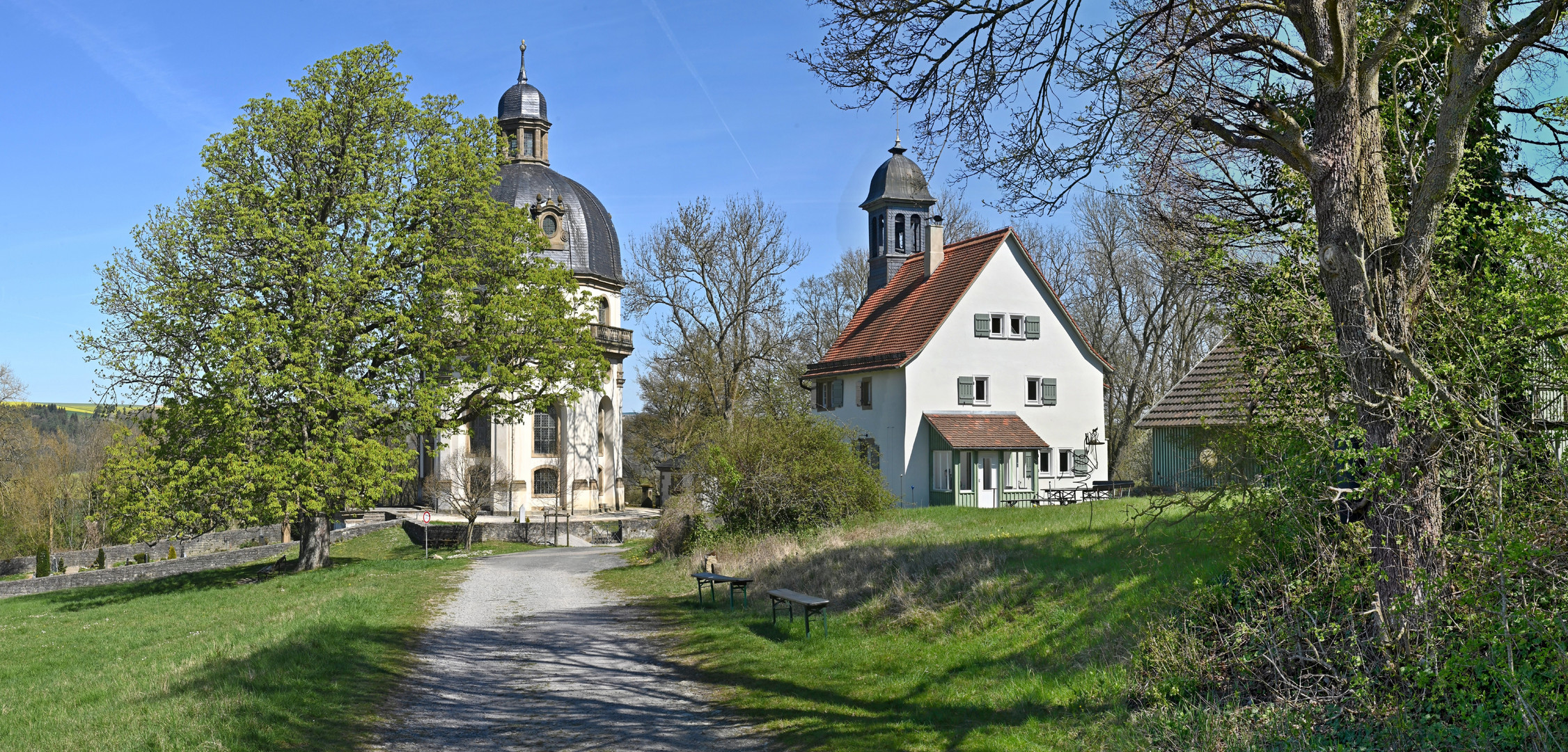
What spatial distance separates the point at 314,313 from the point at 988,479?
840 inches

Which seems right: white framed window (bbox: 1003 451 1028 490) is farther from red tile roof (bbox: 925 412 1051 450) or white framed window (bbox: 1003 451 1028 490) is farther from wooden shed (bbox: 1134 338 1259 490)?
wooden shed (bbox: 1134 338 1259 490)

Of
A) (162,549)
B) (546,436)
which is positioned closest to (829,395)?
(546,436)

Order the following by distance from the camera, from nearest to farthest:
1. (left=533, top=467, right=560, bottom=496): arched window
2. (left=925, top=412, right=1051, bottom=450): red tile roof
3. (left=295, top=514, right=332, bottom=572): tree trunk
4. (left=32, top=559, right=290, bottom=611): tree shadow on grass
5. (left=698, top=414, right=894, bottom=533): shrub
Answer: (left=698, top=414, right=894, bottom=533): shrub, (left=32, top=559, right=290, bottom=611): tree shadow on grass, (left=295, top=514, right=332, bottom=572): tree trunk, (left=925, top=412, right=1051, bottom=450): red tile roof, (left=533, top=467, right=560, bottom=496): arched window

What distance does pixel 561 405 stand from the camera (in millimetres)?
47719

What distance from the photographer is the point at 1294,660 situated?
773 centimetres

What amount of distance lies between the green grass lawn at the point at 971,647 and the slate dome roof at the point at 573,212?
36684mm

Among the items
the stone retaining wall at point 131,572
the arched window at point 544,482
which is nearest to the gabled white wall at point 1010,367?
the stone retaining wall at point 131,572

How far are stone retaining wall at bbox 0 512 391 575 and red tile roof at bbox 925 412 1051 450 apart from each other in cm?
2449

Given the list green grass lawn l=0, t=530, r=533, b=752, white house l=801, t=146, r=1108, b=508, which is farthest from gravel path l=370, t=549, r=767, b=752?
white house l=801, t=146, r=1108, b=508

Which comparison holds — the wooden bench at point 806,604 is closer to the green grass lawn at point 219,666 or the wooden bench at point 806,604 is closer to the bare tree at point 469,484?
the green grass lawn at point 219,666

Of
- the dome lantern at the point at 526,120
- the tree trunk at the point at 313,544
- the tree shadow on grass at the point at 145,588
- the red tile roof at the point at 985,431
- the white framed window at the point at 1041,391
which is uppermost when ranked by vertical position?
the dome lantern at the point at 526,120

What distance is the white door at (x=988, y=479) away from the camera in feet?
114

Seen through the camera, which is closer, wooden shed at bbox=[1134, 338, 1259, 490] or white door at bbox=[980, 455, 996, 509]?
wooden shed at bbox=[1134, 338, 1259, 490]

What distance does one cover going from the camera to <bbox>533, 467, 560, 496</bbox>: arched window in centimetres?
4962
